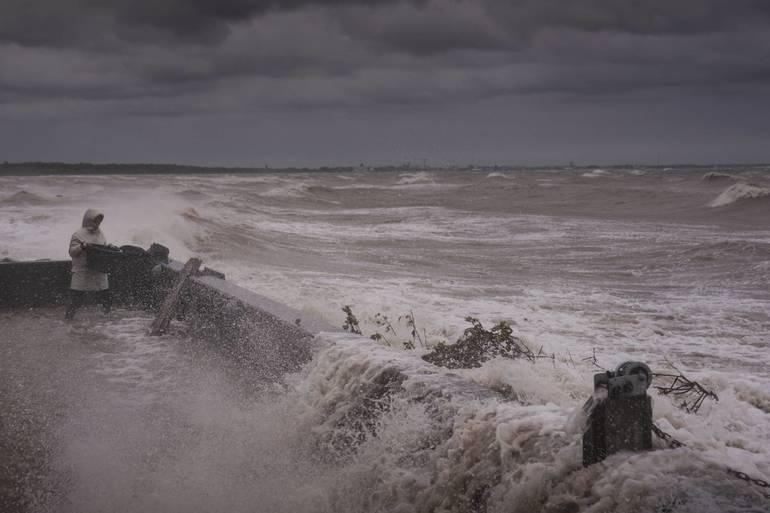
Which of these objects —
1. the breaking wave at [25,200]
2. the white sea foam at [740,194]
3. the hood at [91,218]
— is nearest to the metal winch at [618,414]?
the hood at [91,218]

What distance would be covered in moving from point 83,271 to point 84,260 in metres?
0.15

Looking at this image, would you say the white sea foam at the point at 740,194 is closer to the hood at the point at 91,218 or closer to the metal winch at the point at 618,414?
the hood at the point at 91,218

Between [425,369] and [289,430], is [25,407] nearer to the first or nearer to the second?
[289,430]

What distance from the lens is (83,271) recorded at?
8.67 meters

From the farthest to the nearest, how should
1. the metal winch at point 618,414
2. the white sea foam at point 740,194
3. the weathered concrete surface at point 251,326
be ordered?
the white sea foam at point 740,194
the weathered concrete surface at point 251,326
the metal winch at point 618,414

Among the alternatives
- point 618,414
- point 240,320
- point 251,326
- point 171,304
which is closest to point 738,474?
point 618,414

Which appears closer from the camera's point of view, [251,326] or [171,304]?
[251,326]

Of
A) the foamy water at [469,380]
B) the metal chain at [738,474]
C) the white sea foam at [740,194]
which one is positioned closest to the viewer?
the metal chain at [738,474]

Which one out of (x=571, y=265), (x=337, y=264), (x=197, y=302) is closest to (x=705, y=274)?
(x=571, y=265)

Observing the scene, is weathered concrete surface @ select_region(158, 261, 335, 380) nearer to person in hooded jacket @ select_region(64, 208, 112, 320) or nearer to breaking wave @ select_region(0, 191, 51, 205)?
person in hooded jacket @ select_region(64, 208, 112, 320)

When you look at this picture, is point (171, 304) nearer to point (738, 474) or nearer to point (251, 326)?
point (251, 326)

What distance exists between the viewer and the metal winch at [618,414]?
292 centimetres

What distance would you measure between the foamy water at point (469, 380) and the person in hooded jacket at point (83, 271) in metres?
0.75

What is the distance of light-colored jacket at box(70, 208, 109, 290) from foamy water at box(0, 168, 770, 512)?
77cm
